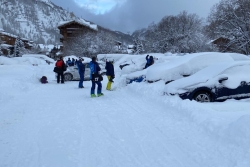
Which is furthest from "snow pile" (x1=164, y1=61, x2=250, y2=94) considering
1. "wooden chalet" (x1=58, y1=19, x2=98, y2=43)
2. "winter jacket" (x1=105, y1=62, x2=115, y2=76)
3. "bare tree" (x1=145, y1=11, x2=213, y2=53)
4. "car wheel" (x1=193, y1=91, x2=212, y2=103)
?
"wooden chalet" (x1=58, y1=19, x2=98, y2=43)

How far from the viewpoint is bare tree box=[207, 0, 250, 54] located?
29.0 m

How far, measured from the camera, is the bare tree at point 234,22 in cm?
2898

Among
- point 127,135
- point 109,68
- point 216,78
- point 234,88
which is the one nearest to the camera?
point 127,135

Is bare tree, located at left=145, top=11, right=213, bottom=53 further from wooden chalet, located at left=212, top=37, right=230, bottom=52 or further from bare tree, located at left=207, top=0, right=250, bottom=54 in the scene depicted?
bare tree, located at left=207, top=0, right=250, bottom=54

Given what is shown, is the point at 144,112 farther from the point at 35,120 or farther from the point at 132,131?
the point at 35,120

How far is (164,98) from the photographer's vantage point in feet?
29.0

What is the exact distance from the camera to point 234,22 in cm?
3006

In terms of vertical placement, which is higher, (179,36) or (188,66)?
(179,36)

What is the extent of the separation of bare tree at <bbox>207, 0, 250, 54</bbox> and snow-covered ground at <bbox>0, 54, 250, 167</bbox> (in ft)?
78.7

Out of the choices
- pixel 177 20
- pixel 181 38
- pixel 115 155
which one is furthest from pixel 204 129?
pixel 177 20

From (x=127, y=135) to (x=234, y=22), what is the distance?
28.9 metres

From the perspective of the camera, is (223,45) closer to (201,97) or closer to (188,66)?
(188,66)

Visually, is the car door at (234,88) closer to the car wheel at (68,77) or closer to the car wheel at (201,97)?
the car wheel at (201,97)

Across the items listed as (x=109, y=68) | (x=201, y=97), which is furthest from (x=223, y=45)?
(x=201, y=97)
